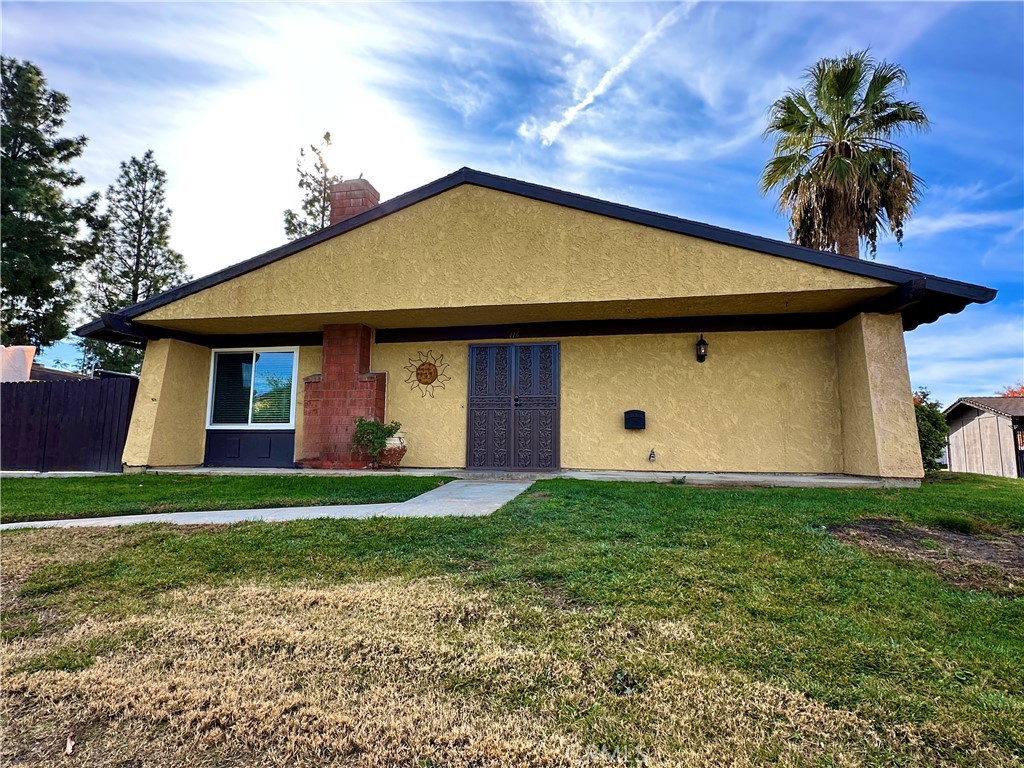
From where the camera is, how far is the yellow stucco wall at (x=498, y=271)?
7.30 metres

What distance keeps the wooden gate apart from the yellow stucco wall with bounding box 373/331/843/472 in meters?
5.74

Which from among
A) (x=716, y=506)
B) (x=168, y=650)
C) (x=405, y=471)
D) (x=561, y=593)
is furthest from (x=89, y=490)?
(x=716, y=506)

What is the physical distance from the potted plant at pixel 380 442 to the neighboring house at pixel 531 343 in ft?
1.32

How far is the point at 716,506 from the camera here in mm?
5234

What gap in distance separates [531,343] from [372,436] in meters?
3.32

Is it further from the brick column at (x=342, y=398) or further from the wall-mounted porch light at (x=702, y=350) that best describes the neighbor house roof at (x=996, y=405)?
the brick column at (x=342, y=398)

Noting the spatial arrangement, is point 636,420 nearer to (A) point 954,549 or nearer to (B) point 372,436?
(B) point 372,436

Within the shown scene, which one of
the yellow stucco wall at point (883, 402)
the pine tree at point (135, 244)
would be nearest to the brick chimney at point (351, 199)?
the yellow stucco wall at point (883, 402)

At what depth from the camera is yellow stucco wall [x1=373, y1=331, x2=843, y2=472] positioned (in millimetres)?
8391

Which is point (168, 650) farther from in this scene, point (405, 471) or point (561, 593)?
point (405, 471)

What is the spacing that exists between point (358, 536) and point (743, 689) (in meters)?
3.16

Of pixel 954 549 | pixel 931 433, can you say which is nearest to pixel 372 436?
pixel 954 549

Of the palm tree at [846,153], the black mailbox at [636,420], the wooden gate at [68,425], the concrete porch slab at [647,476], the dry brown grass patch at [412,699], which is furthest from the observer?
the palm tree at [846,153]

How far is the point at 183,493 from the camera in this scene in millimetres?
6836
